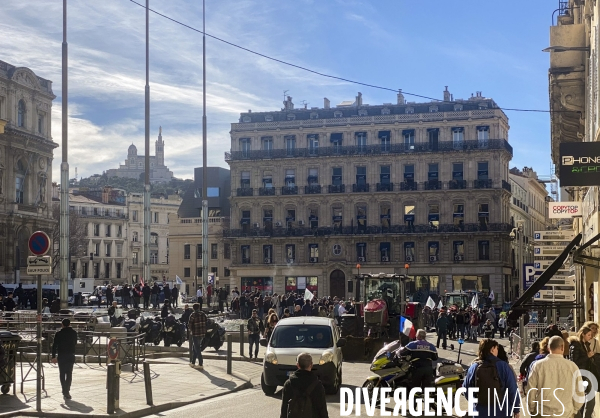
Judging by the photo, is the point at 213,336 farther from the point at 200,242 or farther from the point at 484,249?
the point at 200,242

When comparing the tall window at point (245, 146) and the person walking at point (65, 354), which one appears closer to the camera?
the person walking at point (65, 354)

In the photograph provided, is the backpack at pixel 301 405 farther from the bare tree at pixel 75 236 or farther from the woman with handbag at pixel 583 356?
the bare tree at pixel 75 236

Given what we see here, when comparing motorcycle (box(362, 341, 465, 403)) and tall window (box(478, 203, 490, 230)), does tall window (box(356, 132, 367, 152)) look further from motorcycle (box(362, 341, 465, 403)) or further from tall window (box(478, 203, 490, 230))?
motorcycle (box(362, 341, 465, 403))

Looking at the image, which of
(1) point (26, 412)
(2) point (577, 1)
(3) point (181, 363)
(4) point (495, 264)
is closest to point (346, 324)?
(3) point (181, 363)

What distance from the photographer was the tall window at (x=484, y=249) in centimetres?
7612

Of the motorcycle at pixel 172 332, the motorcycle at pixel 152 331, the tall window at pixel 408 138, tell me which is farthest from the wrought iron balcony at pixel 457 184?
the motorcycle at pixel 152 331

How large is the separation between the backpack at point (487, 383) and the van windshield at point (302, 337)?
8.77 meters

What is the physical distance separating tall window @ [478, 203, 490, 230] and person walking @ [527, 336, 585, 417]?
66.4 m

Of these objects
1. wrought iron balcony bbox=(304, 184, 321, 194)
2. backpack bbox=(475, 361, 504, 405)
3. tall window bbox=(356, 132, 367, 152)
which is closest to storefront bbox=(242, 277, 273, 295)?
wrought iron balcony bbox=(304, 184, 321, 194)

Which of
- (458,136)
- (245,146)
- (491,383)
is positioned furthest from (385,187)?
(491,383)

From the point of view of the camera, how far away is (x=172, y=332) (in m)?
30.5

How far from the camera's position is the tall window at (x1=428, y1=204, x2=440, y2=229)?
254 ft

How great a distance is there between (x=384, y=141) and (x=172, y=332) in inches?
2053

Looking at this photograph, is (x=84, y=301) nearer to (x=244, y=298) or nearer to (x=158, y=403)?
(x=244, y=298)
